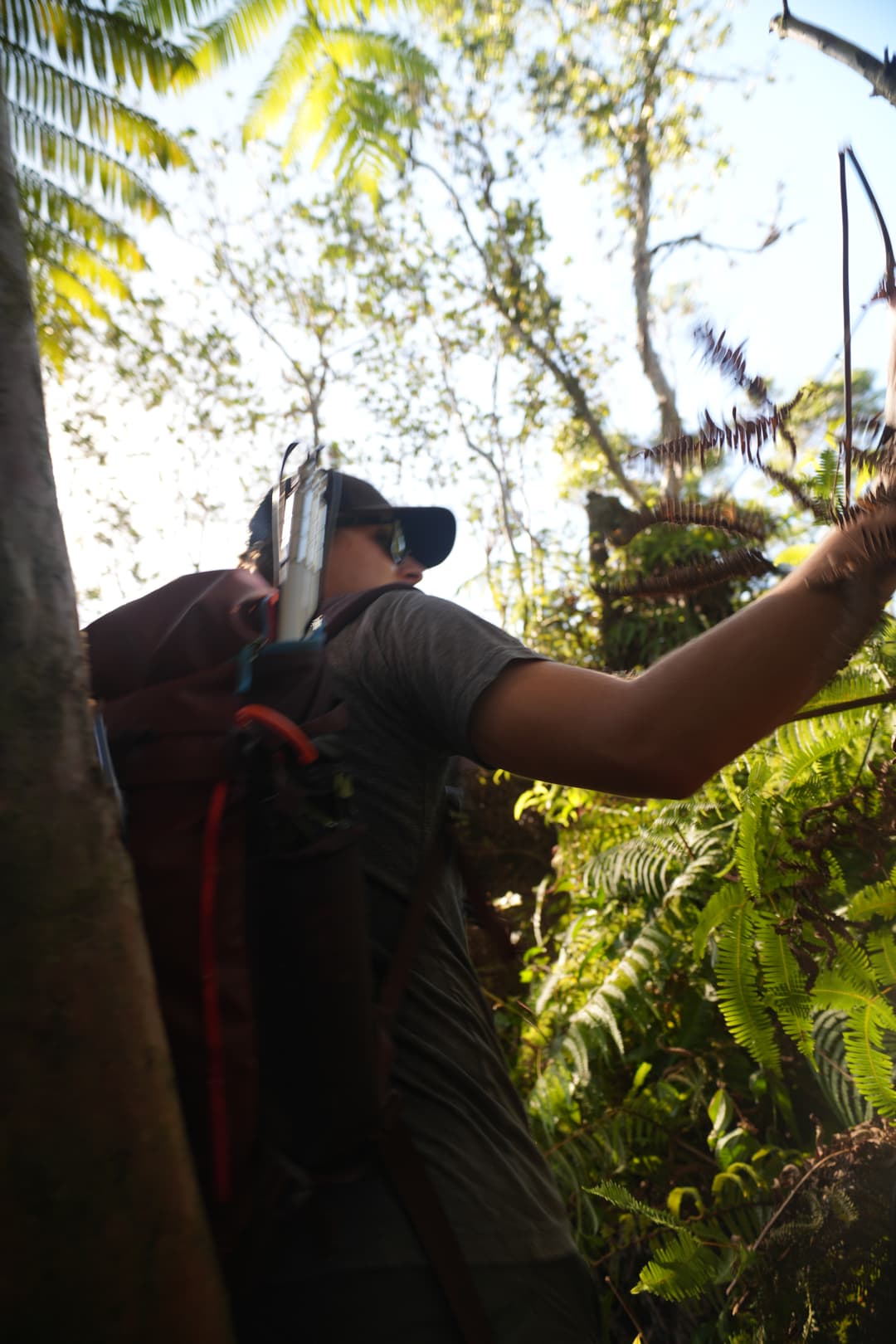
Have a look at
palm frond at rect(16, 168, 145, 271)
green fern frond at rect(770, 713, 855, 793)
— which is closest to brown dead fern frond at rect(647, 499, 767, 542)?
green fern frond at rect(770, 713, 855, 793)

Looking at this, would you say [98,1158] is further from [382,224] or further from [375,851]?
[382,224]

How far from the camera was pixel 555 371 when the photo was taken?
12.2m

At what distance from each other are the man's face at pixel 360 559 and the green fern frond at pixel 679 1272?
169 cm

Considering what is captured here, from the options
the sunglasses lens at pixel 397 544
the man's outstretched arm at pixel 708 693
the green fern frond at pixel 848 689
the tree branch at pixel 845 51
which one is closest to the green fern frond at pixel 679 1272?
the green fern frond at pixel 848 689

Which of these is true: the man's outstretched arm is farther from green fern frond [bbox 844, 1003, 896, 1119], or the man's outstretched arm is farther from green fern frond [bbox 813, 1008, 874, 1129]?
green fern frond [bbox 813, 1008, 874, 1129]

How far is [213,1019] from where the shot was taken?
86 centimetres

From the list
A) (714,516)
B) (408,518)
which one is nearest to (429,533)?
(408,518)

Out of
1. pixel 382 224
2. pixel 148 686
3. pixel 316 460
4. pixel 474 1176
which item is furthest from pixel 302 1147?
pixel 382 224

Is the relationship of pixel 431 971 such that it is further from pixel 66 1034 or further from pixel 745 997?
pixel 745 997

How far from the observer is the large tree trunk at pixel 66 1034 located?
627 mm

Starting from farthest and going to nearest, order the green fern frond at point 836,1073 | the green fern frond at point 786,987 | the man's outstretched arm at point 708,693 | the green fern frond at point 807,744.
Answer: the green fern frond at point 836,1073 < the green fern frond at point 807,744 < the green fern frond at point 786,987 < the man's outstretched arm at point 708,693

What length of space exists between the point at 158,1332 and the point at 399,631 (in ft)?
2.63

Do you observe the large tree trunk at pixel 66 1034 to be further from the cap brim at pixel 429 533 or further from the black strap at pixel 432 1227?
the cap brim at pixel 429 533

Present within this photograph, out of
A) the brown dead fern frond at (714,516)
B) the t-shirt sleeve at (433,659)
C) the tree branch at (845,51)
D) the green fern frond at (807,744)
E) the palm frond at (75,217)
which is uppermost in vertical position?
the palm frond at (75,217)
